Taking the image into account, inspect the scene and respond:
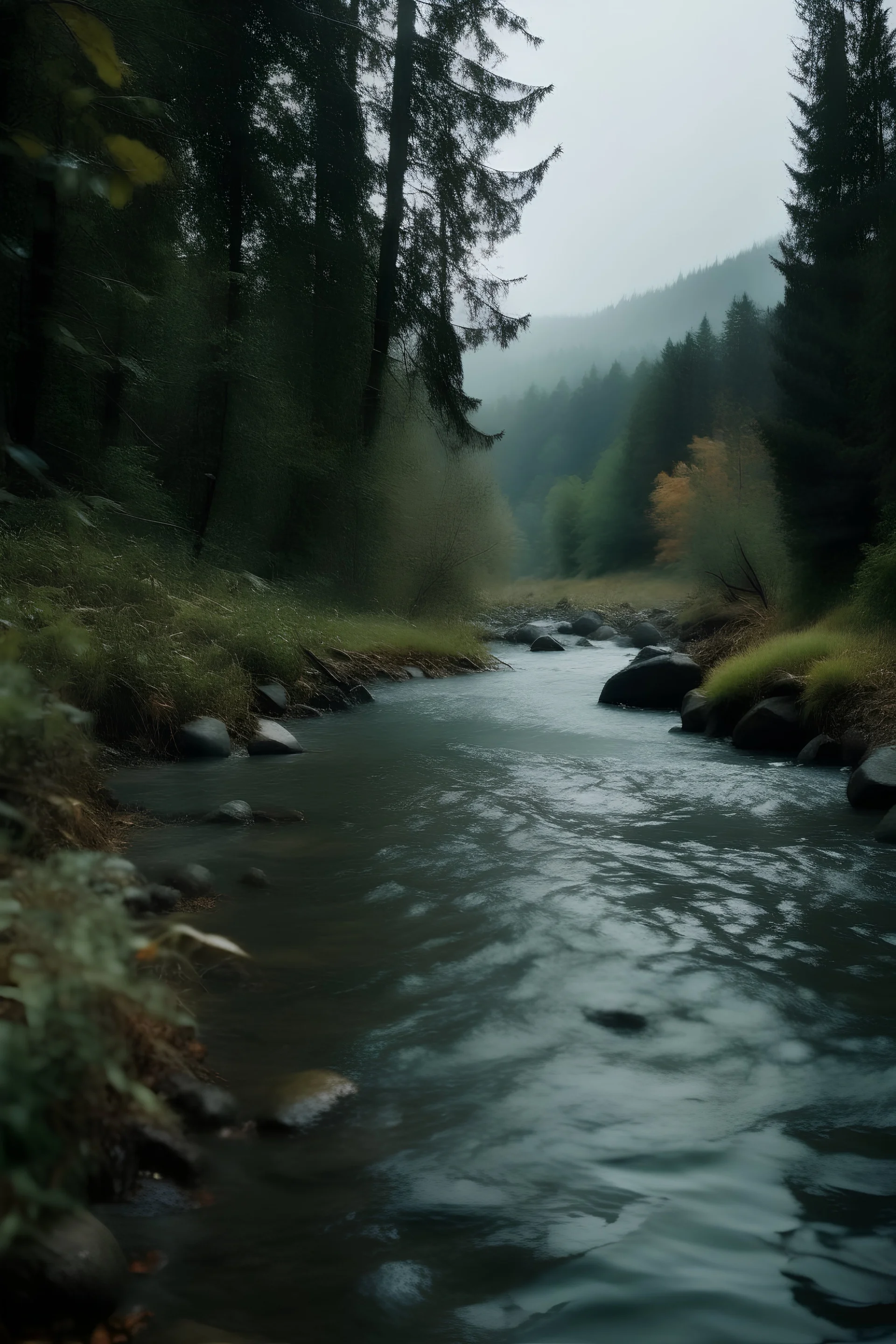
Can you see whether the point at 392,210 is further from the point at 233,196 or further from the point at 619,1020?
the point at 619,1020

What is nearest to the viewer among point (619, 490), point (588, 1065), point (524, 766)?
point (588, 1065)

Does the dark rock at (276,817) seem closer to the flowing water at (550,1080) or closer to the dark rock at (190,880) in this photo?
the flowing water at (550,1080)

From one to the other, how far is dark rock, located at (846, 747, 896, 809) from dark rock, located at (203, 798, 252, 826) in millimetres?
4124

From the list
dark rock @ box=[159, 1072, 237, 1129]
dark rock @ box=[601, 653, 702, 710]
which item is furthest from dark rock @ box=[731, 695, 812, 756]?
dark rock @ box=[159, 1072, 237, 1129]

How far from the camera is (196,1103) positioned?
8.32ft

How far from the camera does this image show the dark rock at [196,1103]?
8.21ft

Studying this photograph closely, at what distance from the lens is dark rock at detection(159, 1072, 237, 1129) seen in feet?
8.21

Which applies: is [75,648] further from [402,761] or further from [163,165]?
[163,165]

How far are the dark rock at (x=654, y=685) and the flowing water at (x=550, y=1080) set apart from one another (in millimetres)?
6174

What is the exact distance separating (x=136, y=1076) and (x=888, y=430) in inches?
573

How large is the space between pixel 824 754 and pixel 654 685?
160 inches

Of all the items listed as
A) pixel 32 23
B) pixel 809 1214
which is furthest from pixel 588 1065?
pixel 32 23

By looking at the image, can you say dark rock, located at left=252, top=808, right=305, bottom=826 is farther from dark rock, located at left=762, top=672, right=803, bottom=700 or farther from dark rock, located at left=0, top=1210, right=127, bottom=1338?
dark rock, located at left=762, top=672, right=803, bottom=700

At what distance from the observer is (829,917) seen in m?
4.50
